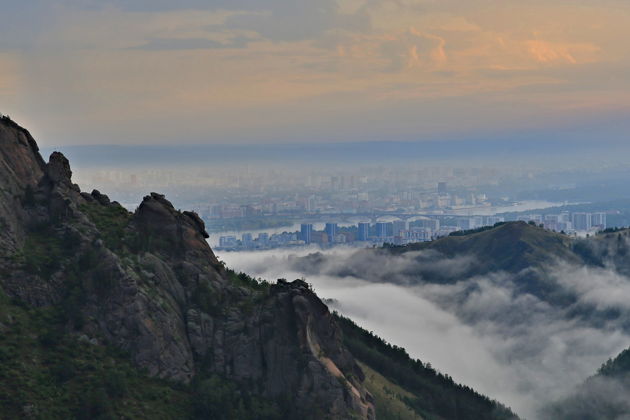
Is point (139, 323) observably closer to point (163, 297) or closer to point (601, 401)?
point (163, 297)

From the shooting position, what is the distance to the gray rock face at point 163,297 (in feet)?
260

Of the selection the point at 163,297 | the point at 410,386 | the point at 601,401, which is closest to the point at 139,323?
the point at 163,297

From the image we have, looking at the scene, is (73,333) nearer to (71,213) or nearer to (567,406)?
(71,213)

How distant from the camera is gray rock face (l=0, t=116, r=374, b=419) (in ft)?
260

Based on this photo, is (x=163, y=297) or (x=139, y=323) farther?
(x=163, y=297)

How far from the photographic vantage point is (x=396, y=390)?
4756 inches

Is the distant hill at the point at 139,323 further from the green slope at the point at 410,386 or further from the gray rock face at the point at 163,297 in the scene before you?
the green slope at the point at 410,386

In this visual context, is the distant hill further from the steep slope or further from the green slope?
the steep slope

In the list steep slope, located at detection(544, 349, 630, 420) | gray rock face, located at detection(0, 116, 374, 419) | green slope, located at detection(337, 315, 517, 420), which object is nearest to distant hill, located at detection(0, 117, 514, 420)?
gray rock face, located at detection(0, 116, 374, 419)

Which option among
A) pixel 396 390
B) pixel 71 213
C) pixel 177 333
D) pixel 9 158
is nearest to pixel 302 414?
pixel 177 333

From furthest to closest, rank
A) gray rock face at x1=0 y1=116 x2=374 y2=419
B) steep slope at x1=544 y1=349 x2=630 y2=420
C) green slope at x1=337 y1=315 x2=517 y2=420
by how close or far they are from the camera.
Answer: steep slope at x1=544 y1=349 x2=630 y2=420 < green slope at x1=337 y1=315 x2=517 y2=420 < gray rock face at x1=0 y1=116 x2=374 y2=419

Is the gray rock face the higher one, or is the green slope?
the gray rock face

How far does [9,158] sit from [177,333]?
2159 cm

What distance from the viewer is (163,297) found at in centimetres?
8200
